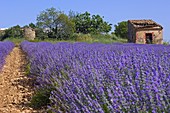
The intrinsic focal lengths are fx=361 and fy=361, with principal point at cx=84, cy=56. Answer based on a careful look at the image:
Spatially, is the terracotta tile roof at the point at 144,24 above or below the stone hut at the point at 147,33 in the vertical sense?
above

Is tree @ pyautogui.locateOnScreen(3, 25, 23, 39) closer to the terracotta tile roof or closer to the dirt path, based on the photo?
the terracotta tile roof

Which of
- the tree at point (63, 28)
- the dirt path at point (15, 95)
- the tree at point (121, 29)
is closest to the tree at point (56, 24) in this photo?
the tree at point (63, 28)

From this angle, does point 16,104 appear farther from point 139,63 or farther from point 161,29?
point 161,29

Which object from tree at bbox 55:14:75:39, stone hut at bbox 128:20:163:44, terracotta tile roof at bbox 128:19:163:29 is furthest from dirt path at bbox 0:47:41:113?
tree at bbox 55:14:75:39

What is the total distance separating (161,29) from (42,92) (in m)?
25.0

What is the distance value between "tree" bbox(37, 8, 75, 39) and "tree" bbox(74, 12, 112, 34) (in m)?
5.54

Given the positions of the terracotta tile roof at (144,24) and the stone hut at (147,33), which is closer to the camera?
the stone hut at (147,33)

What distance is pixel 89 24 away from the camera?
5109cm

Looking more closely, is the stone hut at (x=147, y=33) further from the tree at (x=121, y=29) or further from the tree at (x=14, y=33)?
the tree at (x=14, y=33)

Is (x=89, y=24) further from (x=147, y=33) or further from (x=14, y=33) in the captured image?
(x=147, y=33)

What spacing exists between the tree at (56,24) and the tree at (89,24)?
18.2ft

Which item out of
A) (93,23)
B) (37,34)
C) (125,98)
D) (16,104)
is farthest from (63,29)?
(125,98)

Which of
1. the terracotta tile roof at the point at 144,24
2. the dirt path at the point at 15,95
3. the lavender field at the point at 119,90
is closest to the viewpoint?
the lavender field at the point at 119,90

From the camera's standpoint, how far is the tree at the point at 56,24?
41.6 metres
